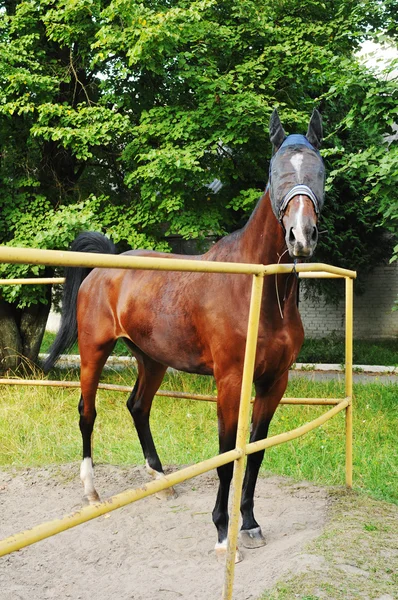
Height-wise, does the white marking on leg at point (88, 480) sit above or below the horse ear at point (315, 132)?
below

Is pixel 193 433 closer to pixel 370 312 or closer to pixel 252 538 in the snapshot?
pixel 252 538

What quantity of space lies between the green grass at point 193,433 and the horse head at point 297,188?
2.26 m

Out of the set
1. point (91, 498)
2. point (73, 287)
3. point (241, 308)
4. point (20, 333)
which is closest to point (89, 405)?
point (91, 498)

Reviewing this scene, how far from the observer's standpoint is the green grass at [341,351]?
12963 mm

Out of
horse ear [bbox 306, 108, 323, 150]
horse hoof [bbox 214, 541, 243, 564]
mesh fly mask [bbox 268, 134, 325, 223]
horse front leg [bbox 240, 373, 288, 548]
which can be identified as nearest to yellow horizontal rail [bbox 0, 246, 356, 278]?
mesh fly mask [bbox 268, 134, 325, 223]

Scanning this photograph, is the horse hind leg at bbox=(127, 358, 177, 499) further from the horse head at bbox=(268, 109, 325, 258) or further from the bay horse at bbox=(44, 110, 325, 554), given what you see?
the horse head at bbox=(268, 109, 325, 258)

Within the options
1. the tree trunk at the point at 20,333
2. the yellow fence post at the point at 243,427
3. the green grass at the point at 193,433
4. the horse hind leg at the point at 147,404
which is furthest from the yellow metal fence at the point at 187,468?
the tree trunk at the point at 20,333

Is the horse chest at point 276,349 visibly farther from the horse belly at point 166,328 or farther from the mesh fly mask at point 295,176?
the mesh fly mask at point 295,176

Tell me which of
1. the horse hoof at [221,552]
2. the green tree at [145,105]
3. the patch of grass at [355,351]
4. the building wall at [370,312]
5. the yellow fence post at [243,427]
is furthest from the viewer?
the building wall at [370,312]

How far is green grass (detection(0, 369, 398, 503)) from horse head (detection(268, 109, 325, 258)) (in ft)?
7.43

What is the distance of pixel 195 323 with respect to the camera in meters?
3.37

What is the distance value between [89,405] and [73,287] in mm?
980

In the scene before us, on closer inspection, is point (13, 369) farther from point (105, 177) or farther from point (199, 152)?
point (199, 152)

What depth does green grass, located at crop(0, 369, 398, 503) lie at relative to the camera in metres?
4.79
